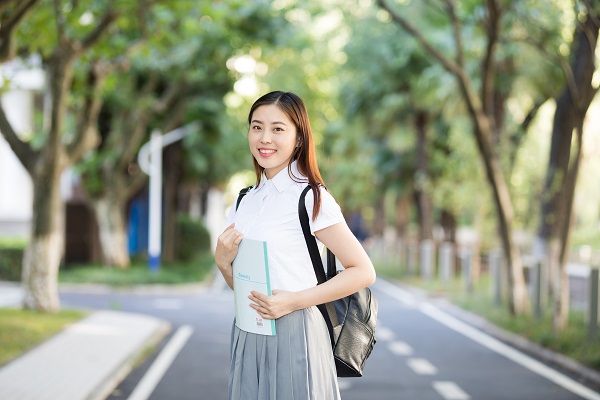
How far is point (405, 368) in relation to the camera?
35.9 ft

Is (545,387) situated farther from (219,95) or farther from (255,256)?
(219,95)

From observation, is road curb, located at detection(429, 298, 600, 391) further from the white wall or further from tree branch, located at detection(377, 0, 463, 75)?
the white wall

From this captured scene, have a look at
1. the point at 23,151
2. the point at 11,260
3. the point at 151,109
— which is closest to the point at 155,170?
the point at 151,109

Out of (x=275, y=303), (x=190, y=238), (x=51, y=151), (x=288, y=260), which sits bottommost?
(x=190, y=238)

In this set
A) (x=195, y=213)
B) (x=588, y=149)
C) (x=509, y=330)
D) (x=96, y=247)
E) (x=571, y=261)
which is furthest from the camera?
(x=195, y=213)

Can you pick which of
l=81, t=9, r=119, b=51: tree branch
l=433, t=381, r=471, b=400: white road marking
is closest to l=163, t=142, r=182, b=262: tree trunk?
l=81, t=9, r=119, b=51: tree branch

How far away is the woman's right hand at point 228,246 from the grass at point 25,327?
24.3 ft

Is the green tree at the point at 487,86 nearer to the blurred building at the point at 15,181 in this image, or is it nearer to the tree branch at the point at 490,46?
the tree branch at the point at 490,46

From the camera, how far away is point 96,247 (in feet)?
108

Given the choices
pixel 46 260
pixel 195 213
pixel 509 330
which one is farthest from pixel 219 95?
pixel 195 213

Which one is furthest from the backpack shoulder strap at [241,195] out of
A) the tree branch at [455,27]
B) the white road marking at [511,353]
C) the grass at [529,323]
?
the tree branch at [455,27]

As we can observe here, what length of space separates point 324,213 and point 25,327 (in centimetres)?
1052

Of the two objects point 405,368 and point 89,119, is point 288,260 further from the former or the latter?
point 89,119

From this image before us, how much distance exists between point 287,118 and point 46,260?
1317 cm
